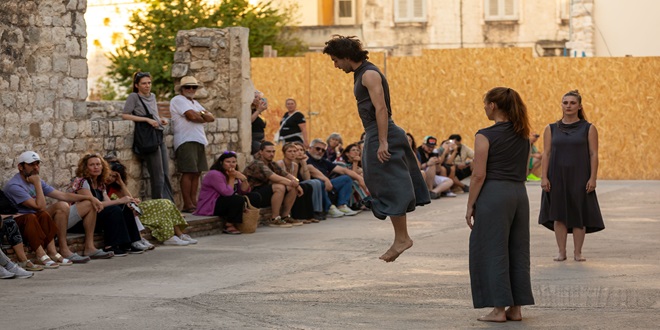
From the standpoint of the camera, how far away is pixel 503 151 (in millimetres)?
9055

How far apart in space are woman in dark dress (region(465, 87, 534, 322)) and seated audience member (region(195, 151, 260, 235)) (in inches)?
294

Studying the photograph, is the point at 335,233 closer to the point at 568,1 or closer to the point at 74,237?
the point at 74,237

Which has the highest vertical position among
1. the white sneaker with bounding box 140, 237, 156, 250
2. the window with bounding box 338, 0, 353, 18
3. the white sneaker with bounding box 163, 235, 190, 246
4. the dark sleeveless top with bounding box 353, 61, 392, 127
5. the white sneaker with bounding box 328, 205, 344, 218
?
the window with bounding box 338, 0, 353, 18

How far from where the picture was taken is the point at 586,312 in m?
9.42

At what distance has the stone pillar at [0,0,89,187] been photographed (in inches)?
571

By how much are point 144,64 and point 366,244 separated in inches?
819

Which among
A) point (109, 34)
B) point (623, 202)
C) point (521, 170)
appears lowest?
point (623, 202)

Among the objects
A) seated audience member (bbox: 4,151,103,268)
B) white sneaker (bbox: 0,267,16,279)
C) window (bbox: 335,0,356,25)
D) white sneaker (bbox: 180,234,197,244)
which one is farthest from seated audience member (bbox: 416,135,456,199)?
window (bbox: 335,0,356,25)

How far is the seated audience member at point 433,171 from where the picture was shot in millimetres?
22375

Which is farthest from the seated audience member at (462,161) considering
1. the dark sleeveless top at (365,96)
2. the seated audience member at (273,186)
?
the dark sleeveless top at (365,96)

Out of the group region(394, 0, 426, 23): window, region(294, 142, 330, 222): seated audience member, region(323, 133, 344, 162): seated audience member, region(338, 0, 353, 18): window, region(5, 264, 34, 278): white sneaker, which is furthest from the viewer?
region(338, 0, 353, 18): window

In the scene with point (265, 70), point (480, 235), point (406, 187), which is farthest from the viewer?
point (265, 70)

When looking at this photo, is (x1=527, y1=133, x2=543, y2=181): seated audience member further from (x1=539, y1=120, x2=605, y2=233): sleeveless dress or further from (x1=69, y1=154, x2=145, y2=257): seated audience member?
(x1=69, y1=154, x2=145, y2=257): seated audience member

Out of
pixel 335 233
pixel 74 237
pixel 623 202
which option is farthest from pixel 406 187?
pixel 623 202
